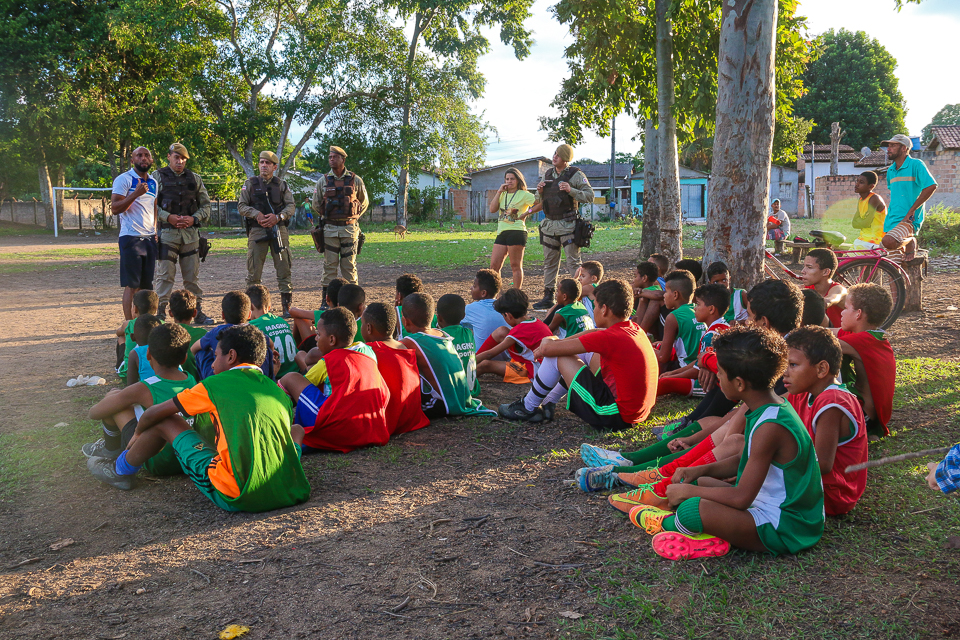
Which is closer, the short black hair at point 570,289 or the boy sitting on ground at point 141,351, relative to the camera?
the boy sitting on ground at point 141,351

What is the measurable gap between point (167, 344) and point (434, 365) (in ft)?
6.08

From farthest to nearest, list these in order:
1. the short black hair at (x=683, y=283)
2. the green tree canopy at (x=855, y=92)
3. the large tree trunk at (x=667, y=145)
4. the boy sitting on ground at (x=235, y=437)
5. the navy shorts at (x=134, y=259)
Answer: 1. the green tree canopy at (x=855, y=92)
2. the large tree trunk at (x=667, y=145)
3. the navy shorts at (x=134, y=259)
4. the short black hair at (x=683, y=283)
5. the boy sitting on ground at (x=235, y=437)

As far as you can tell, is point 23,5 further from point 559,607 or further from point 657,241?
point 559,607

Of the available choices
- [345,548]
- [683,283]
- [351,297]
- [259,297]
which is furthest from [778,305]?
[259,297]

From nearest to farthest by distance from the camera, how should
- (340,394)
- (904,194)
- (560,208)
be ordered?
(340,394) < (904,194) < (560,208)

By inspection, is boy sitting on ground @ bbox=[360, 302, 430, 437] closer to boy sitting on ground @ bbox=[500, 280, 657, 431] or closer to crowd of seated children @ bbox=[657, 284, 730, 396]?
boy sitting on ground @ bbox=[500, 280, 657, 431]

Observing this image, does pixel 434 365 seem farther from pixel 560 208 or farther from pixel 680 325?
pixel 560 208

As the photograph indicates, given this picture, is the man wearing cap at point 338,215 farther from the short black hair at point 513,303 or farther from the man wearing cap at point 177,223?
the short black hair at point 513,303

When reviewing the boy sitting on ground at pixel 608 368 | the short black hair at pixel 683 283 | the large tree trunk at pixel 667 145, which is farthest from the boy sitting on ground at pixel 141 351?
the large tree trunk at pixel 667 145

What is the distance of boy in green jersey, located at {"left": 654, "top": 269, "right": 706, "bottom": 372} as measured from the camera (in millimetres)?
5629

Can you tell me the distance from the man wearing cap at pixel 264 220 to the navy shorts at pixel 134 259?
122 centimetres

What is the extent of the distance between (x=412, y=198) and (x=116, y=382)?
35.8 m

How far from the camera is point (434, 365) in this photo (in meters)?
5.09

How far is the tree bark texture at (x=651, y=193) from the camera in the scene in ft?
42.5
